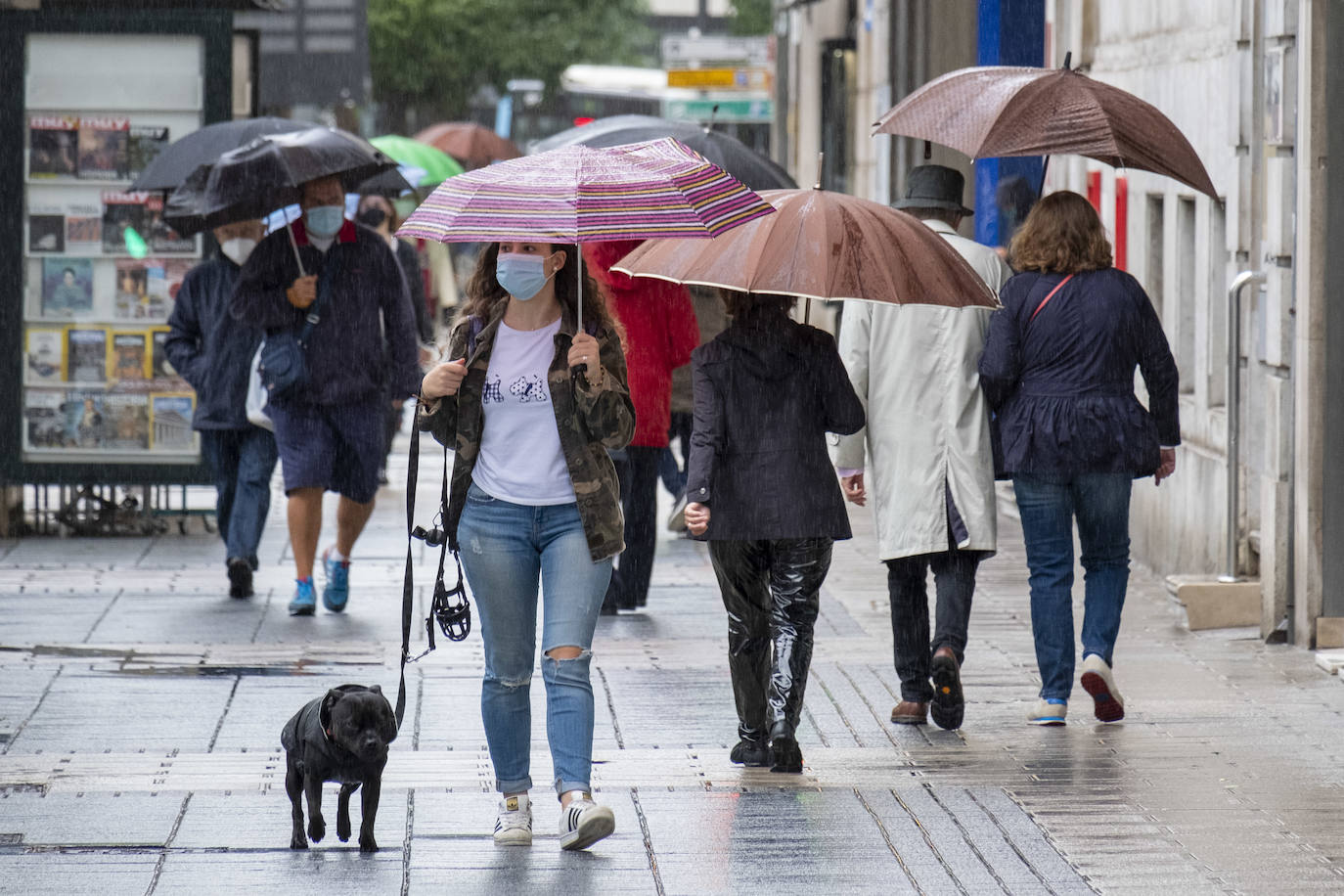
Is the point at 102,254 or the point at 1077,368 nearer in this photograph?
the point at 1077,368

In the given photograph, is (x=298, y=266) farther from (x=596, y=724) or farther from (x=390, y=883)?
(x=390, y=883)

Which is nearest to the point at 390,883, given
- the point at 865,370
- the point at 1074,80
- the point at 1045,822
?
the point at 1045,822

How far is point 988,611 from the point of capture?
33.7ft

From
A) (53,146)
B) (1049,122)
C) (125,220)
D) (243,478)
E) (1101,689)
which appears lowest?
(1101,689)

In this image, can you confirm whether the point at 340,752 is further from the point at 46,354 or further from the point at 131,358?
the point at 46,354

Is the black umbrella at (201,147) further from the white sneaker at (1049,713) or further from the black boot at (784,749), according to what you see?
the black boot at (784,749)

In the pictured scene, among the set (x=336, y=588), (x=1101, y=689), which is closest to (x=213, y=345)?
(x=336, y=588)

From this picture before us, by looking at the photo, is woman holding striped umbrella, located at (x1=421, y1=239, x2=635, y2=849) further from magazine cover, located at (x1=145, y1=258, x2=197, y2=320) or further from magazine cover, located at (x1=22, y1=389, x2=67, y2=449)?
magazine cover, located at (x1=22, y1=389, x2=67, y2=449)

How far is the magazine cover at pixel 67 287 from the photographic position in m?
12.8

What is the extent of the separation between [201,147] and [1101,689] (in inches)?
228

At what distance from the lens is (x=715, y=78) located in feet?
99.0

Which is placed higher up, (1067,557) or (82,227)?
(82,227)

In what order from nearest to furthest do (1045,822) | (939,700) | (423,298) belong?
(1045,822) → (939,700) → (423,298)

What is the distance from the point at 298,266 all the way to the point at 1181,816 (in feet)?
16.5
